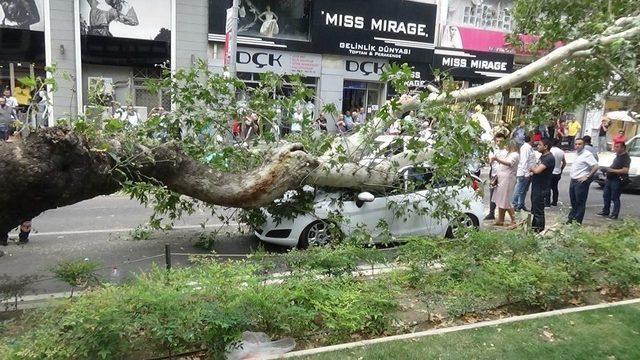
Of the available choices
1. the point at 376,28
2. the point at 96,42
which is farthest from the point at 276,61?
the point at 96,42

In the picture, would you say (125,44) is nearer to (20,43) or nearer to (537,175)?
(20,43)

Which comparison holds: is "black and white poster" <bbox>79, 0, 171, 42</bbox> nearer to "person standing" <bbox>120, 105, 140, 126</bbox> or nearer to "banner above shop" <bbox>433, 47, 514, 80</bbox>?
"person standing" <bbox>120, 105, 140, 126</bbox>

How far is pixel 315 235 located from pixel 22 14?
1492cm

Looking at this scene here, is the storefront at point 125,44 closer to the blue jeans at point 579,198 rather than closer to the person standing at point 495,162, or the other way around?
the person standing at point 495,162

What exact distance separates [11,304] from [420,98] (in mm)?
5856

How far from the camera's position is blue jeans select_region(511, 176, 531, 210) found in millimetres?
11625

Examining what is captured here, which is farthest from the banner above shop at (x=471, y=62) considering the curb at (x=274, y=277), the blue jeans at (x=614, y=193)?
the curb at (x=274, y=277)

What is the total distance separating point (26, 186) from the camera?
4691 millimetres

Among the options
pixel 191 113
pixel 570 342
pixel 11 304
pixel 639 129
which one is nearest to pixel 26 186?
pixel 11 304

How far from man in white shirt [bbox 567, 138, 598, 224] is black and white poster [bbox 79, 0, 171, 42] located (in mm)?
15276

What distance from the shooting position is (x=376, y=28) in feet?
81.3

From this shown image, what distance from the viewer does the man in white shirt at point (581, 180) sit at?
11008 millimetres

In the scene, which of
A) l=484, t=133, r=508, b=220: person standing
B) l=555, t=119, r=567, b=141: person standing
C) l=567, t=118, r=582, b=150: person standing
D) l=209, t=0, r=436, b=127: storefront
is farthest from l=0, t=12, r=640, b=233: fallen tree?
l=567, t=118, r=582, b=150: person standing

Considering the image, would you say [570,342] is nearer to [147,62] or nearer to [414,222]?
[414,222]
